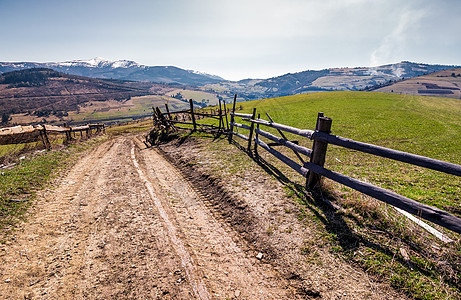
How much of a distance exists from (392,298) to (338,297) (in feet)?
2.57

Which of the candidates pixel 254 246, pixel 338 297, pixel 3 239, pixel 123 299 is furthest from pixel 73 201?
pixel 338 297

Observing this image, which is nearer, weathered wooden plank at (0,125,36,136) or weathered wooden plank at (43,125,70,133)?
weathered wooden plank at (0,125,36,136)

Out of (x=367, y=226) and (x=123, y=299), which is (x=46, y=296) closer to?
(x=123, y=299)

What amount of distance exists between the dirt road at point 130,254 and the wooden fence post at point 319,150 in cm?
303

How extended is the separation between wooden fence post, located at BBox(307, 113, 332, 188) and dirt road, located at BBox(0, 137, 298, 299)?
119 inches

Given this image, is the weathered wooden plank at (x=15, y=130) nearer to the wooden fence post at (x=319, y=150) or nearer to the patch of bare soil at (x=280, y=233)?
the patch of bare soil at (x=280, y=233)

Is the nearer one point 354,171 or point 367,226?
point 367,226

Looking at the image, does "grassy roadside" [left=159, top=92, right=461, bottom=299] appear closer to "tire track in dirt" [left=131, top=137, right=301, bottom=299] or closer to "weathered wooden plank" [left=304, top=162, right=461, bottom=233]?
"weathered wooden plank" [left=304, top=162, right=461, bottom=233]

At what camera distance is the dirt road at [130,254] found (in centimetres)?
342

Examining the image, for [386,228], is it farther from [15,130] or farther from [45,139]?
[15,130]

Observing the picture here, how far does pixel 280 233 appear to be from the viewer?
452cm

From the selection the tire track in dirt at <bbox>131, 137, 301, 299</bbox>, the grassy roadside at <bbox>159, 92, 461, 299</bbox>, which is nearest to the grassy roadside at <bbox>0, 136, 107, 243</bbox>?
the tire track in dirt at <bbox>131, 137, 301, 299</bbox>

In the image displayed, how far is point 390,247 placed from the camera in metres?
A: 3.78

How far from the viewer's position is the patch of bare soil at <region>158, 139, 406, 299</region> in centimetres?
327
